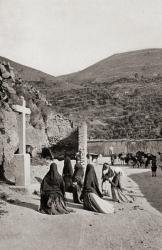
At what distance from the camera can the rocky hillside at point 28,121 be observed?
14.4 m

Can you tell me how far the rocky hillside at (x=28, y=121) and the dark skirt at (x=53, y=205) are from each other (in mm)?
4184

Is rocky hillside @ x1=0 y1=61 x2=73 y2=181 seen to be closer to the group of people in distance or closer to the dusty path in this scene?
the dusty path

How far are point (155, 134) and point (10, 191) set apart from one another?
42.0 meters

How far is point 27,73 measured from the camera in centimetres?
8956

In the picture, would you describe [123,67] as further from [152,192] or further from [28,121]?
[152,192]

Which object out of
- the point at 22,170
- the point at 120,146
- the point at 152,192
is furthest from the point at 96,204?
the point at 120,146

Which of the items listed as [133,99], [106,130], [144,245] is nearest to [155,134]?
[106,130]

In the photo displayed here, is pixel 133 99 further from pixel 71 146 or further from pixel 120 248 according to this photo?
pixel 120 248

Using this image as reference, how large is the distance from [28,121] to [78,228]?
1674 centimetres

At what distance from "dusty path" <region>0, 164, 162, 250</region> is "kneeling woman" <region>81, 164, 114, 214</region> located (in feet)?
0.80

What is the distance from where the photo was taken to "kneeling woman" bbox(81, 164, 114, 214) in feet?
31.9

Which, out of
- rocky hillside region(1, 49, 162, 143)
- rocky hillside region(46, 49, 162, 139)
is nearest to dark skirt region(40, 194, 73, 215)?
rocky hillside region(1, 49, 162, 143)

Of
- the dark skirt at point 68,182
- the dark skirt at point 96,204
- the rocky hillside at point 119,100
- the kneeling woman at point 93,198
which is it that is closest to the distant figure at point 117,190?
the kneeling woman at point 93,198

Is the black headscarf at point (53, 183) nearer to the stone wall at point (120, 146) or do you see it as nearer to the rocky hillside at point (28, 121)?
the rocky hillside at point (28, 121)
